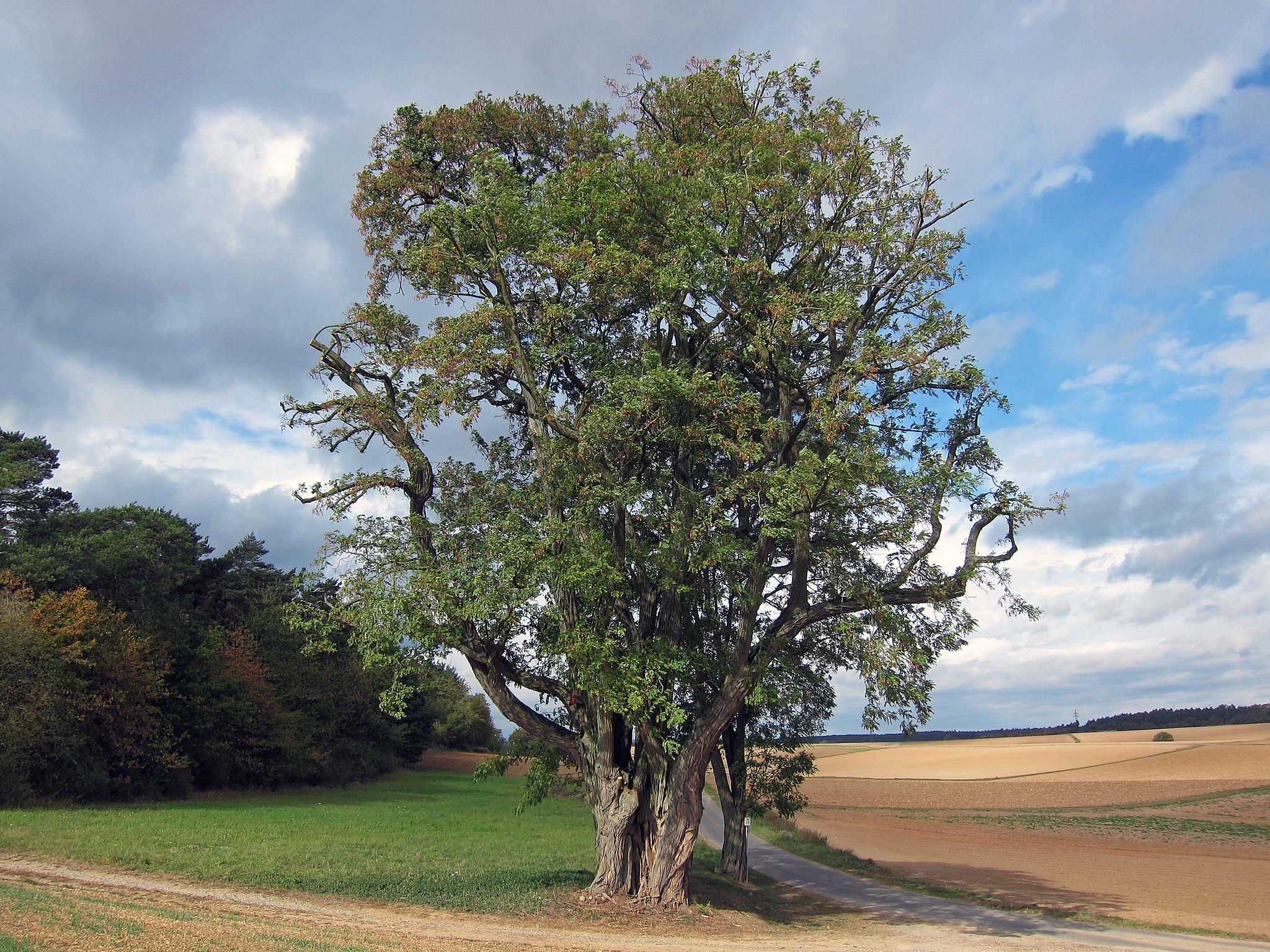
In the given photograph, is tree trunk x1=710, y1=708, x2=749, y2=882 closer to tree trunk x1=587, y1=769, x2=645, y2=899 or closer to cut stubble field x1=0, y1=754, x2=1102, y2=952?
cut stubble field x1=0, y1=754, x2=1102, y2=952

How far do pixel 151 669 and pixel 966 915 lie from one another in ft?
112

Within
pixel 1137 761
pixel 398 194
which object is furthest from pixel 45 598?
pixel 1137 761

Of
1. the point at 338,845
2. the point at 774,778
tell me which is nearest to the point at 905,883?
the point at 774,778

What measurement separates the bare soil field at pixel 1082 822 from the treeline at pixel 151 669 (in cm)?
2045

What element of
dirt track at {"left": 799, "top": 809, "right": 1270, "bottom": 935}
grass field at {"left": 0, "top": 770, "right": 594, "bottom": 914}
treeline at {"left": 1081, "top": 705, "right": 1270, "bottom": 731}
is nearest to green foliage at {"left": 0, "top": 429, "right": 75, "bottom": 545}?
grass field at {"left": 0, "top": 770, "right": 594, "bottom": 914}

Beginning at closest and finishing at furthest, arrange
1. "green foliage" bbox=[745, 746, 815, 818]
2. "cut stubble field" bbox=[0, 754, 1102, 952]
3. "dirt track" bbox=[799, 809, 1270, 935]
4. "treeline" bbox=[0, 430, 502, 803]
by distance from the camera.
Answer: "cut stubble field" bbox=[0, 754, 1102, 952] < "dirt track" bbox=[799, 809, 1270, 935] < "green foliage" bbox=[745, 746, 815, 818] < "treeline" bbox=[0, 430, 502, 803]

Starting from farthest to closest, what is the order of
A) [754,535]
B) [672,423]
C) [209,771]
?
[209,771] → [754,535] → [672,423]

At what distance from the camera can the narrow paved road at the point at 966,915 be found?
16.1 metres

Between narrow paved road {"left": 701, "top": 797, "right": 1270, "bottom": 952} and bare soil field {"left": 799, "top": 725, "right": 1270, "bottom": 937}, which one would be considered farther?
bare soil field {"left": 799, "top": 725, "right": 1270, "bottom": 937}

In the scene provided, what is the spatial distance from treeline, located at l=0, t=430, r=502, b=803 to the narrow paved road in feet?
40.4

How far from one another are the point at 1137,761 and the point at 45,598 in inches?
3283

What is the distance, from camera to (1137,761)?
71.4 meters

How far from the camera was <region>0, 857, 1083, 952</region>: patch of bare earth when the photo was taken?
916cm

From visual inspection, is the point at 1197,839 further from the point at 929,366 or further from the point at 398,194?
the point at 398,194
